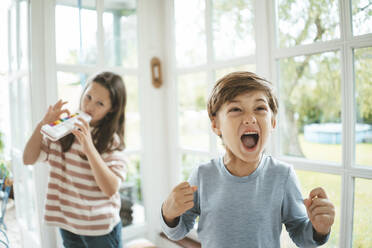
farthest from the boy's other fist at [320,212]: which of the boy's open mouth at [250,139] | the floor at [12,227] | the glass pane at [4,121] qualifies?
the glass pane at [4,121]

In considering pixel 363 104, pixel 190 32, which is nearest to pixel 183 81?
pixel 190 32

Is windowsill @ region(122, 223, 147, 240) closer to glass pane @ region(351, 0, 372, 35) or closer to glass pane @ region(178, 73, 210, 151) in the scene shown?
glass pane @ region(178, 73, 210, 151)

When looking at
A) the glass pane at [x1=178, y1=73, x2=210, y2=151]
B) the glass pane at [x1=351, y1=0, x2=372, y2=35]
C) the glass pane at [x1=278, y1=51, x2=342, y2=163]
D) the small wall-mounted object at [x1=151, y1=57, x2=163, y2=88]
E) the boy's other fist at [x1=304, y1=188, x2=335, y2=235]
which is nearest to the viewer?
the boy's other fist at [x1=304, y1=188, x2=335, y2=235]

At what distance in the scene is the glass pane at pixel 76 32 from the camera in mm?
1316

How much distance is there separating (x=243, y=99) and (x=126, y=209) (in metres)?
1.22

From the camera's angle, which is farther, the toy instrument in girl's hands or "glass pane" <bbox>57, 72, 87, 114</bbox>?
"glass pane" <bbox>57, 72, 87, 114</bbox>

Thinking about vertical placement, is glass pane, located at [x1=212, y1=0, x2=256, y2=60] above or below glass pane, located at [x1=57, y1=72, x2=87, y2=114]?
above

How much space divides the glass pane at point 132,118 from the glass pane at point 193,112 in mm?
277

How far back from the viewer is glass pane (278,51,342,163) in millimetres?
996

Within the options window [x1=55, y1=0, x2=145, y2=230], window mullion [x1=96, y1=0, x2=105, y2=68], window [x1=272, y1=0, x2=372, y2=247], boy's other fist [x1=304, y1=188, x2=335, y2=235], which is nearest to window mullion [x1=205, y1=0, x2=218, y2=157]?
window [x1=272, y1=0, x2=372, y2=247]

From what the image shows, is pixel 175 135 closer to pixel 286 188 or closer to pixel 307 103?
pixel 307 103

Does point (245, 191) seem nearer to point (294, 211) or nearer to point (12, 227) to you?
point (294, 211)

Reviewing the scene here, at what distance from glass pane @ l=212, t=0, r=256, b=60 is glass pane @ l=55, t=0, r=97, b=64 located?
0.68 metres

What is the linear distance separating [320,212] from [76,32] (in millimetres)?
1376
